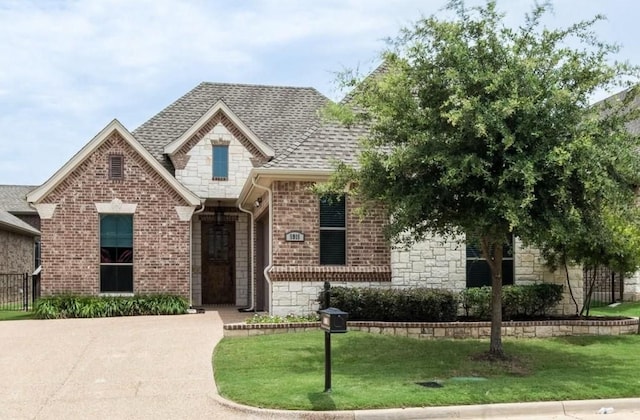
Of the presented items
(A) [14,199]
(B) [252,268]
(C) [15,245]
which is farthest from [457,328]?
(A) [14,199]

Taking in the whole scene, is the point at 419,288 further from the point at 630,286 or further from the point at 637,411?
the point at 630,286

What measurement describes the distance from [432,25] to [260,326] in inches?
261

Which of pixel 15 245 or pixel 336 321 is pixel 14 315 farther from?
pixel 336 321

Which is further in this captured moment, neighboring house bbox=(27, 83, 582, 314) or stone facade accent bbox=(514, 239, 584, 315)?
stone facade accent bbox=(514, 239, 584, 315)

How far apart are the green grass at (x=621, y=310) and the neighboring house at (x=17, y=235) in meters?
20.8

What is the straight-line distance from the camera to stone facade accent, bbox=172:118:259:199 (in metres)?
20.9

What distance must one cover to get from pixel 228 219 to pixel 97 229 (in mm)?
4422

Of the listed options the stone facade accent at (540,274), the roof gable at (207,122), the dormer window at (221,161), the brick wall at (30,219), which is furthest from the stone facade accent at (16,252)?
the stone facade accent at (540,274)

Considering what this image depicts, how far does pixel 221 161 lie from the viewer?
2119cm

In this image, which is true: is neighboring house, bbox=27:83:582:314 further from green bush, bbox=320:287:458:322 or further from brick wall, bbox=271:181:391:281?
green bush, bbox=320:287:458:322

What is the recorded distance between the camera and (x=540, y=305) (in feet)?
50.9

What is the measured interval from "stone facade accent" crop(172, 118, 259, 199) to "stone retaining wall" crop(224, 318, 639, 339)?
8.15 m

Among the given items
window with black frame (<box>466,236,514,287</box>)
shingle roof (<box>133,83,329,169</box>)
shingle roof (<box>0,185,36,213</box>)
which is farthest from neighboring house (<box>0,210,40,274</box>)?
window with black frame (<box>466,236,514,287</box>)

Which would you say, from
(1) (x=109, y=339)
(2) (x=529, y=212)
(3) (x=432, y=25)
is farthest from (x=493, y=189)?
(1) (x=109, y=339)
